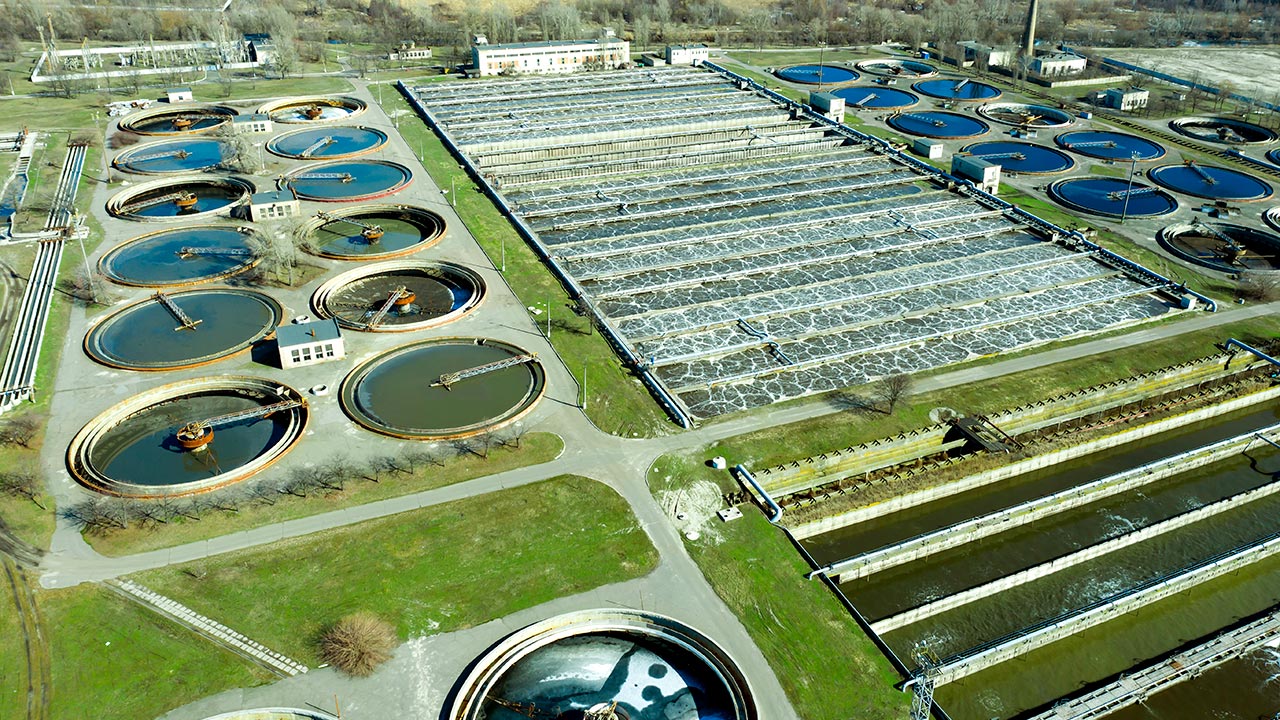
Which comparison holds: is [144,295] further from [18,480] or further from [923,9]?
[923,9]

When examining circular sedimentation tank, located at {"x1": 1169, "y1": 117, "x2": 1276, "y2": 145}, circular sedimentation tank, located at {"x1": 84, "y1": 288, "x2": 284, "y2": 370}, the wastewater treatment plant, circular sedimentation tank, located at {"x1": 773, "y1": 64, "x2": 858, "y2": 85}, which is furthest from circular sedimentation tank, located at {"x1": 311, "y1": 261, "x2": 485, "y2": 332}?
circular sedimentation tank, located at {"x1": 1169, "y1": 117, "x2": 1276, "y2": 145}

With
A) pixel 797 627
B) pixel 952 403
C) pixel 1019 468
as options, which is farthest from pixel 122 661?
pixel 1019 468

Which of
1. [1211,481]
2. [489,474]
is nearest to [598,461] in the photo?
[489,474]

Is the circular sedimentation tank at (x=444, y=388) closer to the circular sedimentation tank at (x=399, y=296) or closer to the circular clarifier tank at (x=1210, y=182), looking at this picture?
the circular sedimentation tank at (x=399, y=296)

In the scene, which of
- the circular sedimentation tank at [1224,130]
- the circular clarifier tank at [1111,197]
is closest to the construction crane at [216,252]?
the circular clarifier tank at [1111,197]

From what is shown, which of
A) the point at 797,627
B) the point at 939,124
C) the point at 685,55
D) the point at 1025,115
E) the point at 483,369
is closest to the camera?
the point at 797,627

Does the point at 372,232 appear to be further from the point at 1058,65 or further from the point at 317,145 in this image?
the point at 1058,65

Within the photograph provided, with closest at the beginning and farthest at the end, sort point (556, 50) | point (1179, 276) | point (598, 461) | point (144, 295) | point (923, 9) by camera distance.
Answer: point (598, 461) < point (144, 295) < point (1179, 276) < point (556, 50) < point (923, 9)
